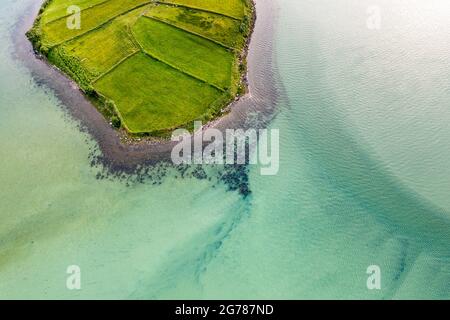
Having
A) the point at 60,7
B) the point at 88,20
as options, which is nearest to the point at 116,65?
the point at 88,20

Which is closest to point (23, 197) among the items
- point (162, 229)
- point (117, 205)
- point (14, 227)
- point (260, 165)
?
point (14, 227)

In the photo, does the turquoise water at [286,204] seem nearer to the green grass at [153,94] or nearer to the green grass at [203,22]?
the green grass at [153,94]

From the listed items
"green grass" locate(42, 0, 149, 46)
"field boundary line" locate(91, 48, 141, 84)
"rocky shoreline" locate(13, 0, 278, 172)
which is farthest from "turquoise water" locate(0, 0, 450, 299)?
"green grass" locate(42, 0, 149, 46)

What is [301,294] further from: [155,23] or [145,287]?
[155,23]

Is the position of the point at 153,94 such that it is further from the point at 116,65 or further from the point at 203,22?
the point at 203,22

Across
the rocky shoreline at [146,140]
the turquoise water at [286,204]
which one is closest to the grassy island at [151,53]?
the rocky shoreline at [146,140]

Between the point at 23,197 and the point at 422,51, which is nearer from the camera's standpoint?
the point at 23,197
